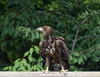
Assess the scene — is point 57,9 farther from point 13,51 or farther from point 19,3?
point 13,51

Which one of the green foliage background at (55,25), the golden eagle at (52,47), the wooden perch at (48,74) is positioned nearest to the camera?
the wooden perch at (48,74)

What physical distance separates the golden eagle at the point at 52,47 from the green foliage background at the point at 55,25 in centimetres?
127

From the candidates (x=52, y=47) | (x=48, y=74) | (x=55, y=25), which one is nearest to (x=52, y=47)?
(x=52, y=47)

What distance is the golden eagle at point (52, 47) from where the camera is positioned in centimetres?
403

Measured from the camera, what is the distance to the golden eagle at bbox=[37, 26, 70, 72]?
403 cm

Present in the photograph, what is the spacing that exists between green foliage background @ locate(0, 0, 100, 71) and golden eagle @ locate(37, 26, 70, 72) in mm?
1269

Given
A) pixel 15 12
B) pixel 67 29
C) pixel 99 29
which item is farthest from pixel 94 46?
pixel 15 12

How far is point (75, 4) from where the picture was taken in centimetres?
572

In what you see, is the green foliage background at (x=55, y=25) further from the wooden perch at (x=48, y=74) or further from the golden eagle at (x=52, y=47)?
the wooden perch at (x=48, y=74)

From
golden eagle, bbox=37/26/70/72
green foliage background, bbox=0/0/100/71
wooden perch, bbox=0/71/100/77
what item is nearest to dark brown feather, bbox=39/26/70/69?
golden eagle, bbox=37/26/70/72

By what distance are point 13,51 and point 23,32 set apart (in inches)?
42.9

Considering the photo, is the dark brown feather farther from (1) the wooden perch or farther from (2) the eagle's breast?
(1) the wooden perch

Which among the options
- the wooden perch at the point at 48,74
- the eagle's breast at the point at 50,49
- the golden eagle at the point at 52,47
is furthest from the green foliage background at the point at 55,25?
the wooden perch at the point at 48,74

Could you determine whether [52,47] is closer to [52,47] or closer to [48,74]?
[52,47]
